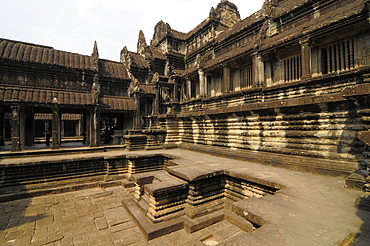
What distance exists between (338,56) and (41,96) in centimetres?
1653

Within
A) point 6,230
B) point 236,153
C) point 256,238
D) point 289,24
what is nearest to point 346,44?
point 289,24

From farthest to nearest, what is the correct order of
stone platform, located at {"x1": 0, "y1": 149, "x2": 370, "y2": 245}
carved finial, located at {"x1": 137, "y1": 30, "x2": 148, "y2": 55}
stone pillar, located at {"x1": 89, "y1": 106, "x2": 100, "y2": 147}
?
carved finial, located at {"x1": 137, "y1": 30, "x2": 148, "y2": 55}, stone pillar, located at {"x1": 89, "y1": 106, "x2": 100, "y2": 147}, stone platform, located at {"x1": 0, "y1": 149, "x2": 370, "y2": 245}

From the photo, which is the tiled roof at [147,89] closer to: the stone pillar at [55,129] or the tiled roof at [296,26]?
the tiled roof at [296,26]

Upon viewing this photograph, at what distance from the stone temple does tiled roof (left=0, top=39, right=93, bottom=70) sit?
0.13 metres

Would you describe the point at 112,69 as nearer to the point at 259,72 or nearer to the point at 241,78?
the point at 241,78

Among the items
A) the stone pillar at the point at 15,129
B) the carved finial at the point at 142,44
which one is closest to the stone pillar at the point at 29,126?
the stone pillar at the point at 15,129

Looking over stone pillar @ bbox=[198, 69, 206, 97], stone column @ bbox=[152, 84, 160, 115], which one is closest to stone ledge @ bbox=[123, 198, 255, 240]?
stone pillar @ bbox=[198, 69, 206, 97]

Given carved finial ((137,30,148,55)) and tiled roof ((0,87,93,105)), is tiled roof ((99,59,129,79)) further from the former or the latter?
tiled roof ((0,87,93,105))

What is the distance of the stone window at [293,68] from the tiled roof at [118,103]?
11.1 metres

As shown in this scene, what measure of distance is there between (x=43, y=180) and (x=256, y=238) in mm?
9175

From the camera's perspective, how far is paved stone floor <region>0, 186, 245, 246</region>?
169 inches

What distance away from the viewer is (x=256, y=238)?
2.49m

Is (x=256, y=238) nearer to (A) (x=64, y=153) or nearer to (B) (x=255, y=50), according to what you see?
(B) (x=255, y=50)

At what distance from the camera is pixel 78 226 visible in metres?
5.06
